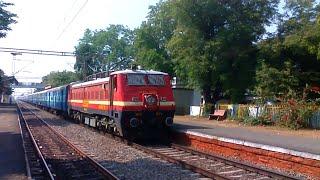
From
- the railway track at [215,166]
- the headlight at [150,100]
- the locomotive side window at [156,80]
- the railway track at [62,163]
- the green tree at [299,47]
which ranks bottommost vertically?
the railway track at [62,163]

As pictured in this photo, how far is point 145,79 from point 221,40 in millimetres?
17540

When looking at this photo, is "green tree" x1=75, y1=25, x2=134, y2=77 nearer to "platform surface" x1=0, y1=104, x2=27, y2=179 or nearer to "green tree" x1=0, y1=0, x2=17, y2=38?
"green tree" x1=0, y1=0, x2=17, y2=38

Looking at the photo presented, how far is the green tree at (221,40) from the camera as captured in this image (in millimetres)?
36344

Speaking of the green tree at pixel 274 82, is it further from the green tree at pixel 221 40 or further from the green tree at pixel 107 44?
the green tree at pixel 107 44

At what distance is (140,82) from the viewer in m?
19.5

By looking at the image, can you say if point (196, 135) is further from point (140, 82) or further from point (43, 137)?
point (43, 137)

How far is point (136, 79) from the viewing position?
63.9ft

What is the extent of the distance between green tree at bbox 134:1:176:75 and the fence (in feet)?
49.4

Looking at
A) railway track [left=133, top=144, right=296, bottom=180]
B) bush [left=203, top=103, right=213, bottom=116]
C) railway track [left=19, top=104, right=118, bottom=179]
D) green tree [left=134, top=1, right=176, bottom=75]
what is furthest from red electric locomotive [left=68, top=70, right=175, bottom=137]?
green tree [left=134, top=1, right=176, bottom=75]

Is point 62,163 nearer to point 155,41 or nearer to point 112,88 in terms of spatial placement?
point 112,88

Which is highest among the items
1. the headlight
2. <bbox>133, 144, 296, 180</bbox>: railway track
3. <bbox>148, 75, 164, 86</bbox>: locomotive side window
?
<bbox>148, 75, 164, 86</bbox>: locomotive side window

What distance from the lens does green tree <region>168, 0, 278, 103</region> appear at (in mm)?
36344

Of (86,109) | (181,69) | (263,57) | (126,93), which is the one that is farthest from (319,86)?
(126,93)

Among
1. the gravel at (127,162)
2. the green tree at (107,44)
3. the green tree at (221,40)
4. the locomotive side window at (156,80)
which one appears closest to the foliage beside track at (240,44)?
the green tree at (221,40)
